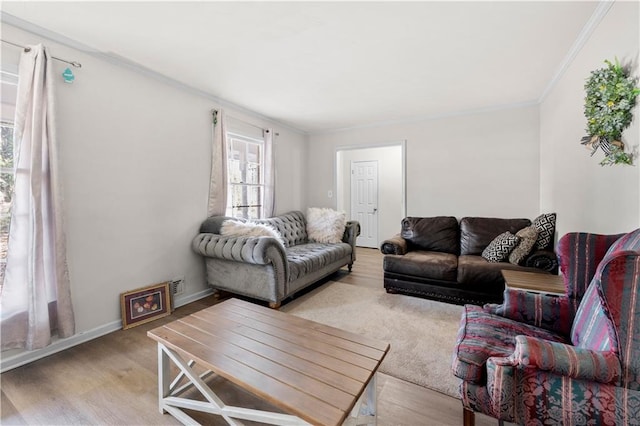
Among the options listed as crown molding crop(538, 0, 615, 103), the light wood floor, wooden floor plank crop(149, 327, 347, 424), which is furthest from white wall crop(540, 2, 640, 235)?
wooden floor plank crop(149, 327, 347, 424)

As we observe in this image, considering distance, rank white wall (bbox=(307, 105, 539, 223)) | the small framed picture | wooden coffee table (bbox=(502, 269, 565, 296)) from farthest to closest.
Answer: white wall (bbox=(307, 105, 539, 223)), the small framed picture, wooden coffee table (bbox=(502, 269, 565, 296))

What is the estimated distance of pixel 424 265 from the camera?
9.84 ft

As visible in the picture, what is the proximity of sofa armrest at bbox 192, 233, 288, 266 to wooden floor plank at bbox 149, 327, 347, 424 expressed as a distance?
116 cm

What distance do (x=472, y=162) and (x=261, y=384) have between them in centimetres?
408

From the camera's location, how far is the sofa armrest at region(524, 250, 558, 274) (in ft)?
8.46

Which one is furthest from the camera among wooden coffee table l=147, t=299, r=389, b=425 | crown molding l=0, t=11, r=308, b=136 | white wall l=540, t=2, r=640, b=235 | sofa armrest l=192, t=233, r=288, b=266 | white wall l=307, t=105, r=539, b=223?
white wall l=307, t=105, r=539, b=223

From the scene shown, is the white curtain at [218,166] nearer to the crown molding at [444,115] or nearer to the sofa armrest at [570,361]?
the crown molding at [444,115]

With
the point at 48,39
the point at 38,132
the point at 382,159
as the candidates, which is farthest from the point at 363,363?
the point at 382,159

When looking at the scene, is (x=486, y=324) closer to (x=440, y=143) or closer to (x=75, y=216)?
(x=75, y=216)

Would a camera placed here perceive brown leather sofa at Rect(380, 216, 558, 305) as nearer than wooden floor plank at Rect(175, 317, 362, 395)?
No

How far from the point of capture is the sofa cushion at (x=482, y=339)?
1.17m

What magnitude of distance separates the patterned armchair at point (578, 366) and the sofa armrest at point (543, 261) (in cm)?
157

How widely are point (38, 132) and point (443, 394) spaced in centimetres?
321

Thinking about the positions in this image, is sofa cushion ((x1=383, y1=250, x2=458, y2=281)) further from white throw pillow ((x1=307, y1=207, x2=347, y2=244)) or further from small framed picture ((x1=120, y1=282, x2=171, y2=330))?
small framed picture ((x1=120, y1=282, x2=171, y2=330))
